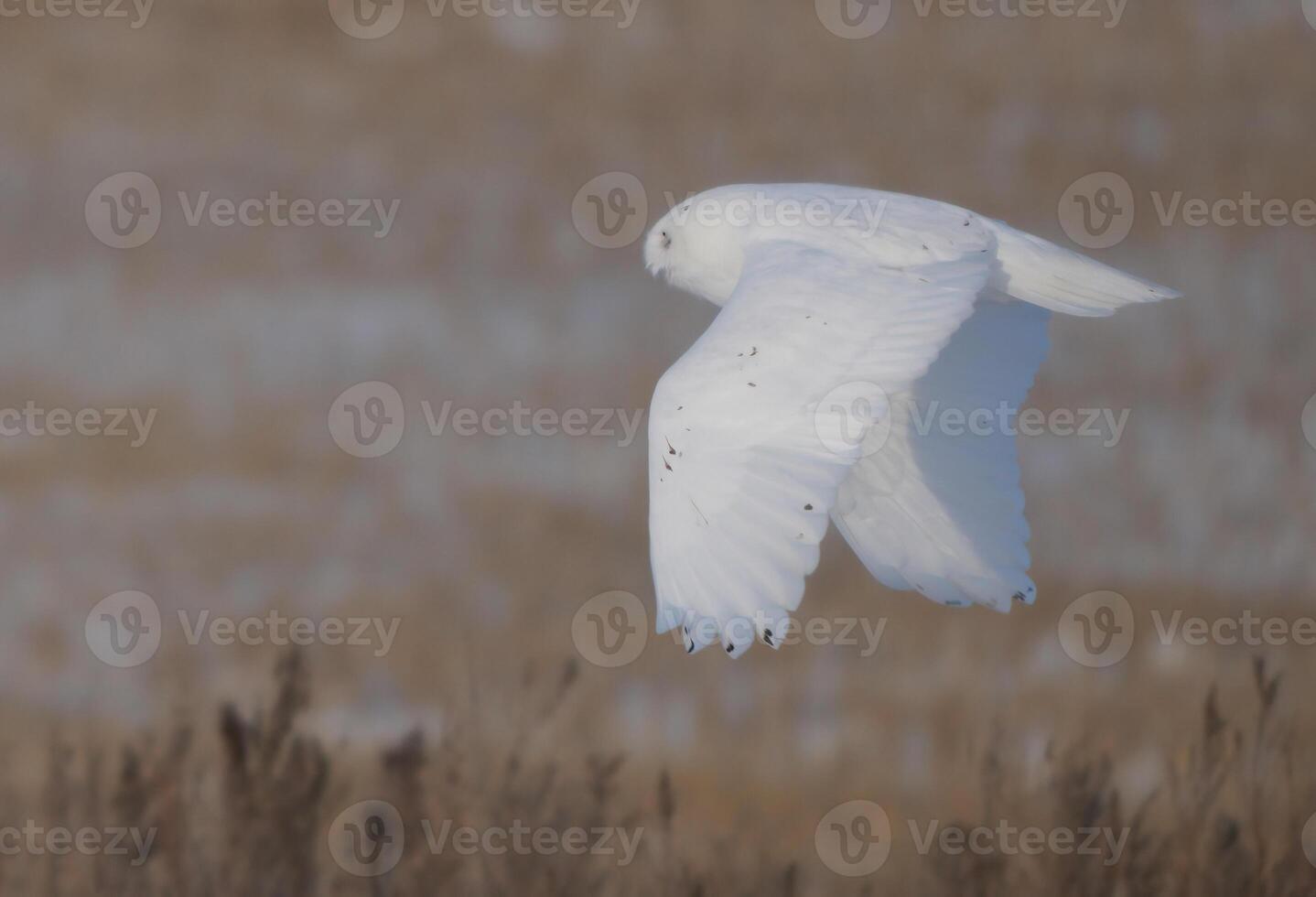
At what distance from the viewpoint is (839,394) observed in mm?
3223

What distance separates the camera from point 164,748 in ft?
15.5

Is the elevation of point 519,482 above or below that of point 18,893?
above

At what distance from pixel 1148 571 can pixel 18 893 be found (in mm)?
4007

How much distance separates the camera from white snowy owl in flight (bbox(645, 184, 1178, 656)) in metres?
3.11

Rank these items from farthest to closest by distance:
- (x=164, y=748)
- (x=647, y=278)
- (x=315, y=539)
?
(x=647, y=278) → (x=315, y=539) → (x=164, y=748)

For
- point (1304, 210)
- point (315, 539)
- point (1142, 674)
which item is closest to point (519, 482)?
point (315, 539)

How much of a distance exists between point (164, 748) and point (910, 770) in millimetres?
2418

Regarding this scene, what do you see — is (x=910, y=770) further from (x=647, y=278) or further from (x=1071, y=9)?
(x=1071, y=9)

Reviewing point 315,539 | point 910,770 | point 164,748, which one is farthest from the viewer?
point 315,539

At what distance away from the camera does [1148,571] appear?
273 inches

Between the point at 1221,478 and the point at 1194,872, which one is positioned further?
the point at 1221,478

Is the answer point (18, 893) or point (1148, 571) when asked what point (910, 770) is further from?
point (18, 893)

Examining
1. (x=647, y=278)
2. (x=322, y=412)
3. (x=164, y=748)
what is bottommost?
(x=164, y=748)

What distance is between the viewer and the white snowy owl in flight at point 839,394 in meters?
3.11
